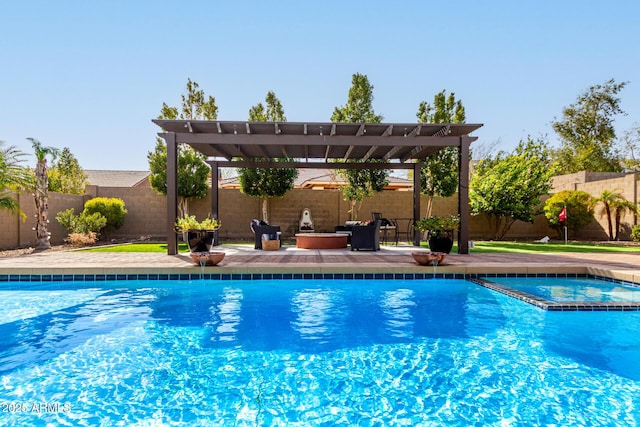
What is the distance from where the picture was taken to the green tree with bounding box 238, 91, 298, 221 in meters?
13.7

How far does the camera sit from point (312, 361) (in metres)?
3.57

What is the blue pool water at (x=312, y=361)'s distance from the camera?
2695mm

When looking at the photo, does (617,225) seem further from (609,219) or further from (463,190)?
(463,190)

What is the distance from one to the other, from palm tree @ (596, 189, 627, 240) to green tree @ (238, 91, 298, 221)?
11042mm

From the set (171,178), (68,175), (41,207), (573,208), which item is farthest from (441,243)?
(68,175)

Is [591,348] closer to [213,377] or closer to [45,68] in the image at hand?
[213,377]

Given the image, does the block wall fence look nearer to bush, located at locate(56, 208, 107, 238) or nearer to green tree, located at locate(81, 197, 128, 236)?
green tree, located at locate(81, 197, 128, 236)

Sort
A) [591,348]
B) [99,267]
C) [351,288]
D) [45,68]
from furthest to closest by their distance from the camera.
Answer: [45,68] → [99,267] → [351,288] → [591,348]

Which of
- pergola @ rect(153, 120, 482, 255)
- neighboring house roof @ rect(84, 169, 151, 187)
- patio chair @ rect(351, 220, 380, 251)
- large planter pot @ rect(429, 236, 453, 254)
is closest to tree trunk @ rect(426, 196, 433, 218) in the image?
patio chair @ rect(351, 220, 380, 251)

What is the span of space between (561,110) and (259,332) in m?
29.5

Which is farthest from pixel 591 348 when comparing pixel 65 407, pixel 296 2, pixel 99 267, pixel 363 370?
pixel 296 2

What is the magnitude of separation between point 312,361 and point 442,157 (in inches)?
454

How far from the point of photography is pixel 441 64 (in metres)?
13.8

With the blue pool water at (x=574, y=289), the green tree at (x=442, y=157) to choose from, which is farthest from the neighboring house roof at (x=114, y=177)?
the blue pool water at (x=574, y=289)
